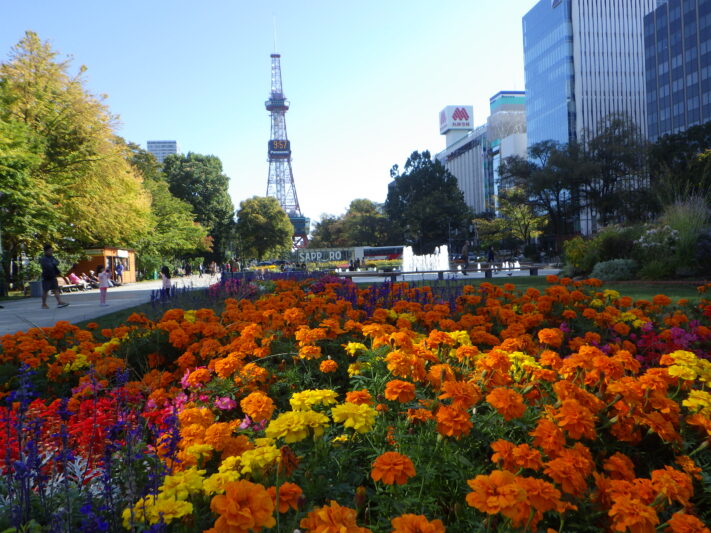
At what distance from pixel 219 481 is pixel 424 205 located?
5195 cm

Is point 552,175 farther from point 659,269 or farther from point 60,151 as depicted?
point 60,151

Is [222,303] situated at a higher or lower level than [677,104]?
lower

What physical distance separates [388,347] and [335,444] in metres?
1.00

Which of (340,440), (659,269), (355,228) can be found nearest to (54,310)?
(340,440)

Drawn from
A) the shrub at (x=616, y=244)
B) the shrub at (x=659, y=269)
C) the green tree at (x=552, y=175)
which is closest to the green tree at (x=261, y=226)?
the green tree at (x=552, y=175)

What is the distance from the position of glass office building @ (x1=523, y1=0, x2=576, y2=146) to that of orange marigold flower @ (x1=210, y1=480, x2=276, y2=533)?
283 ft

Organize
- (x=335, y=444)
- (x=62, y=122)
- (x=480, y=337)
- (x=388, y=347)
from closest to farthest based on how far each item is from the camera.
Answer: (x=335, y=444), (x=388, y=347), (x=480, y=337), (x=62, y=122)

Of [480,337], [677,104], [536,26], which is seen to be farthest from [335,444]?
[536,26]

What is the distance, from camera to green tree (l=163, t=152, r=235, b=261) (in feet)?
174

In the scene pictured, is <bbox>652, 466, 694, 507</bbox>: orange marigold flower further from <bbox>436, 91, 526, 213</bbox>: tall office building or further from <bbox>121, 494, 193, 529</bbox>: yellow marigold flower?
<bbox>436, 91, 526, 213</bbox>: tall office building

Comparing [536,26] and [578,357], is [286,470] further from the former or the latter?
[536,26]

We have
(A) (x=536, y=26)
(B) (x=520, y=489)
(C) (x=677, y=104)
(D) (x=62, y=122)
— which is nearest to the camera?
(B) (x=520, y=489)

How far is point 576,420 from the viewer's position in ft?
5.46

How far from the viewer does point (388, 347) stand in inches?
116
